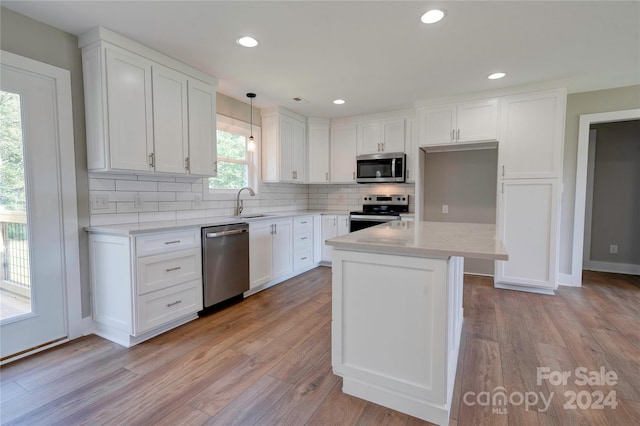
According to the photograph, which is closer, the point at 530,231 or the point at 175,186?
the point at 175,186

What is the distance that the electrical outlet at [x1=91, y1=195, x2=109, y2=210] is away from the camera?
Result: 2469mm

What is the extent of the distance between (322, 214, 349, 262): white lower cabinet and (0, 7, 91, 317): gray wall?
9.61ft

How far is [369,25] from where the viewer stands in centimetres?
220

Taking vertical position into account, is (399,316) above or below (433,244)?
below

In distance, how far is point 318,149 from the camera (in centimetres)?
486

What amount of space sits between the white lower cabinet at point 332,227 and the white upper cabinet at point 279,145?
31.0 inches

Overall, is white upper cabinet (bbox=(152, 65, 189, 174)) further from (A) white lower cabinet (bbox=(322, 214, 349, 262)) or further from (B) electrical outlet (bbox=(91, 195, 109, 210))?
(A) white lower cabinet (bbox=(322, 214, 349, 262))

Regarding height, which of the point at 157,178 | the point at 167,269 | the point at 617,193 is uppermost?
the point at 157,178

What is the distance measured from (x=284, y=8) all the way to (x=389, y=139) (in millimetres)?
2802

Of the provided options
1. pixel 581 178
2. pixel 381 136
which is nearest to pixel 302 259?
pixel 381 136

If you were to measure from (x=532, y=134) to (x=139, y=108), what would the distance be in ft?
13.1

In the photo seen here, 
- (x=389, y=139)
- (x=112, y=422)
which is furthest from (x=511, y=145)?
(x=112, y=422)

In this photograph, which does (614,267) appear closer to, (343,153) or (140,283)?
(343,153)

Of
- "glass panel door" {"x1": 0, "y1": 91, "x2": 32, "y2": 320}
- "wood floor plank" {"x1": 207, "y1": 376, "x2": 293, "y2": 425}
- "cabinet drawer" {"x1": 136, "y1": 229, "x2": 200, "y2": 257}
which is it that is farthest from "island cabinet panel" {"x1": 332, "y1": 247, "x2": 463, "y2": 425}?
"glass panel door" {"x1": 0, "y1": 91, "x2": 32, "y2": 320}
